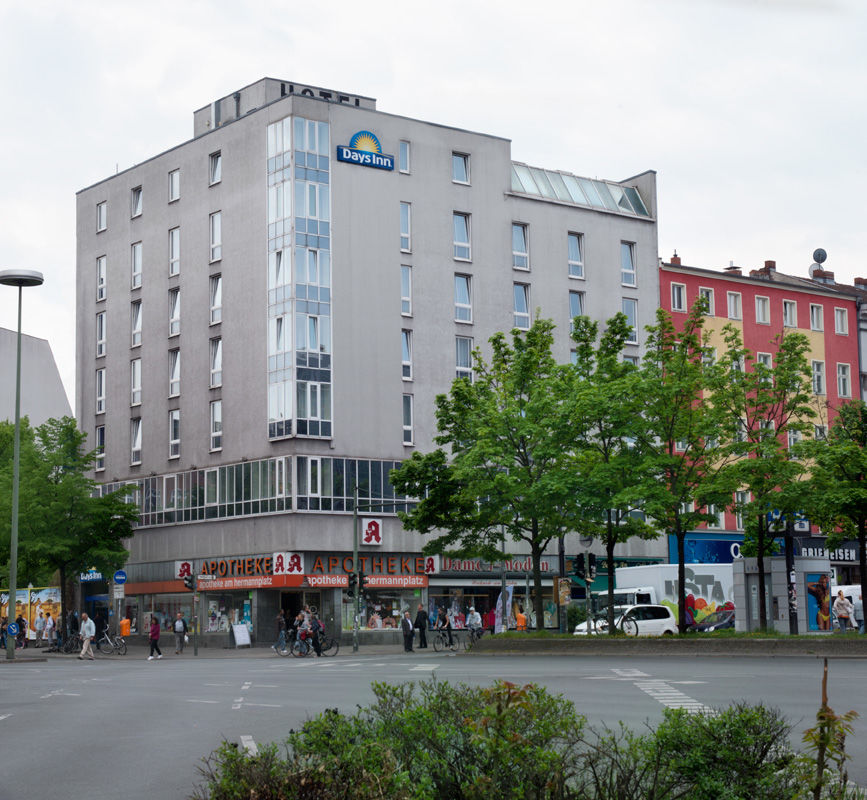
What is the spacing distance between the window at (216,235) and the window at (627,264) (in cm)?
2170

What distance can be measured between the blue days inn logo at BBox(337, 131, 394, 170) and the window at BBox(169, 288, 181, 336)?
11.7 metres

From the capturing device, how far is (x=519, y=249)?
7031 cm

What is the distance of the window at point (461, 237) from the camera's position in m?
67.8

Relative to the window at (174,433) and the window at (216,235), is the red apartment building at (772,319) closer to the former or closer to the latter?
Answer: the window at (216,235)

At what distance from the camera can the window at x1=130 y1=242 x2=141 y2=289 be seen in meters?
72.2

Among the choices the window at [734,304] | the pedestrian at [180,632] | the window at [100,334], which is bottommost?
the pedestrian at [180,632]

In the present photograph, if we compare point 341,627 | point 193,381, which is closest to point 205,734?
point 341,627

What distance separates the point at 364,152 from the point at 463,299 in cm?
879

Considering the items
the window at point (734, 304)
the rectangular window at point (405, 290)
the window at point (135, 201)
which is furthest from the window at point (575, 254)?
the window at point (135, 201)

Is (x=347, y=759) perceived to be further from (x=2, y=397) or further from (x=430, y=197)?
(x=2, y=397)

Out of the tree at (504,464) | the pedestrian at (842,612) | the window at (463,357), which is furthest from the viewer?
the window at (463,357)

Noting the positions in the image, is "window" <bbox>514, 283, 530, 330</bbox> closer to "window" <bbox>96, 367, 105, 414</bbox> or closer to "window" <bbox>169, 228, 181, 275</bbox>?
"window" <bbox>169, 228, 181, 275</bbox>

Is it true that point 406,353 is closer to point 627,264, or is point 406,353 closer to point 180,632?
point 627,264

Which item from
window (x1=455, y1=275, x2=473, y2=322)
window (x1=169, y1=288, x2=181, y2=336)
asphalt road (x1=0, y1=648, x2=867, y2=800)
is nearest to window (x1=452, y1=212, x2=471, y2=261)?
window (x1=455, y1=275, x2=473, y2=322)
